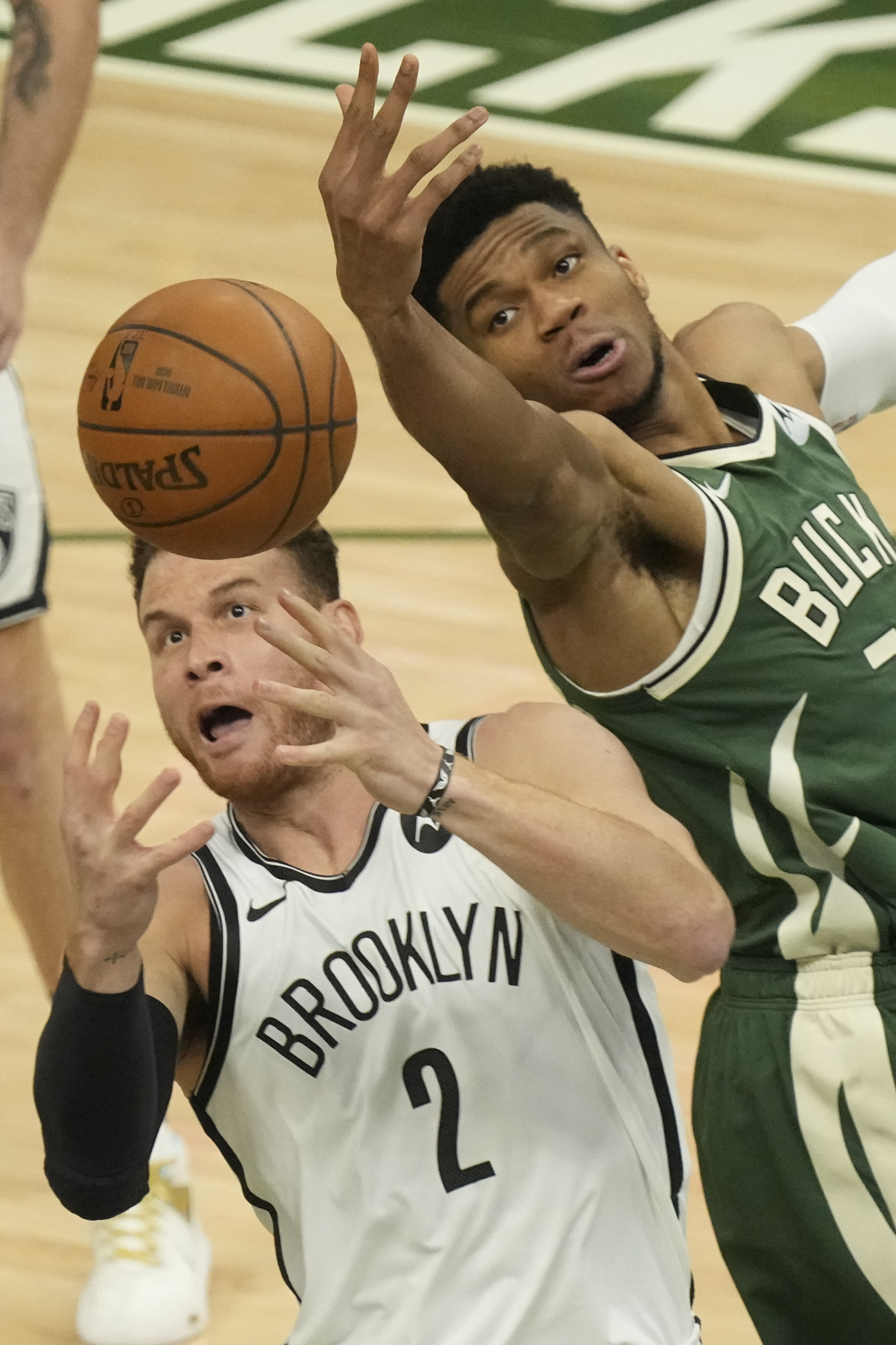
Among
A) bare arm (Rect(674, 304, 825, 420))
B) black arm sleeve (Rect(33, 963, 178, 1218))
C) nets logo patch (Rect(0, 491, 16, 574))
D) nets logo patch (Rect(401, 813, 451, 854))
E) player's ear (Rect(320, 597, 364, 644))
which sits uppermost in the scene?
bare arm (Rect(674, 304, 825, 420))

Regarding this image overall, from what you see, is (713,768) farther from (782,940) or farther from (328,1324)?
(328,1324)

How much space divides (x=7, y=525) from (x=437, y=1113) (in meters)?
1.50

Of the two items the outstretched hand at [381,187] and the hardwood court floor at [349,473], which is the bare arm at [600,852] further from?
the hardwood court floor at [349,473]

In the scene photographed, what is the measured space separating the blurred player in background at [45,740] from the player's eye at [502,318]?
76 centimetres

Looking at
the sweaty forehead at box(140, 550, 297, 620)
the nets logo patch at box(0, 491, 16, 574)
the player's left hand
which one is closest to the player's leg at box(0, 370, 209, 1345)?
the nets logo patch at box(0, 491, 16, 574)

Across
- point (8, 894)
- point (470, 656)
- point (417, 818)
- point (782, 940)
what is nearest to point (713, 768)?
point (782, 940)

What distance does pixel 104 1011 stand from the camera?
2373mm

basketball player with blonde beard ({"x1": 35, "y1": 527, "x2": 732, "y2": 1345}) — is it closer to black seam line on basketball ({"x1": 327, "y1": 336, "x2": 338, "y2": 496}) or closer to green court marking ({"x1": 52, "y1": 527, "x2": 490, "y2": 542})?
black seam line on basketball ({"x1": 327, "y1": 336, "x2": 338, "y2": 496})

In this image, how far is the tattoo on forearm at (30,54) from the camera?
3.56 m

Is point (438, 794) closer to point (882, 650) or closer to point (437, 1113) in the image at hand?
point (437, 1113)

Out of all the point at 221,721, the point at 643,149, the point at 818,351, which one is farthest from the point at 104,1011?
the point at 643,149

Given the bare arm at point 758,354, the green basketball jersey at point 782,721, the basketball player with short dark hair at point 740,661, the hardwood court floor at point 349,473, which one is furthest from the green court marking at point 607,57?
the green basketball jersey at point 782,721

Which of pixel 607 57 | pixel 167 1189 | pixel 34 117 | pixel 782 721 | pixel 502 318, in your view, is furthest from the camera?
pixel 607 57

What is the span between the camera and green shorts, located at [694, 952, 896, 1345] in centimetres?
308
